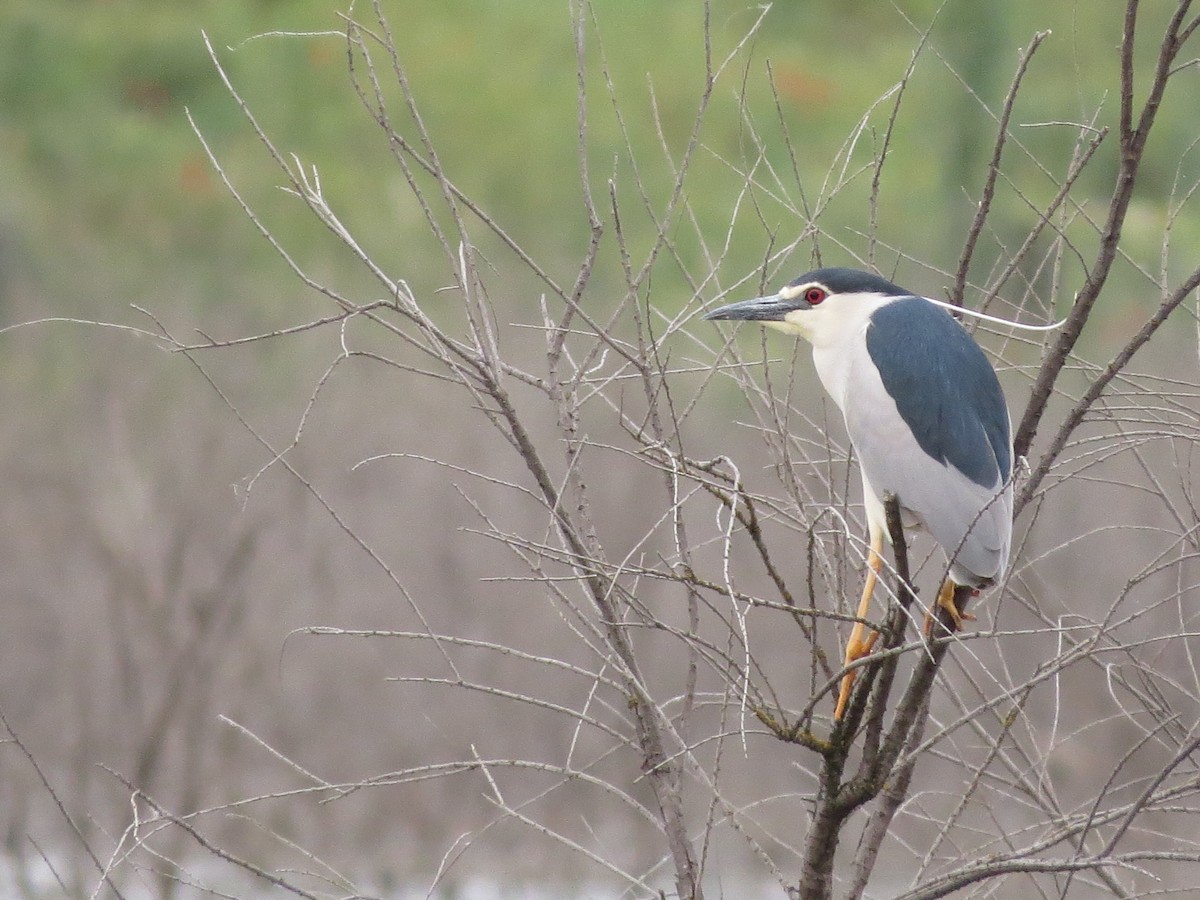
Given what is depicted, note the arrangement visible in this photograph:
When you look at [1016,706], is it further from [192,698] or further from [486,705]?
[486,705]

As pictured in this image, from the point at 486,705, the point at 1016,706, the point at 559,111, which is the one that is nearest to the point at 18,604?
the point at 486,705

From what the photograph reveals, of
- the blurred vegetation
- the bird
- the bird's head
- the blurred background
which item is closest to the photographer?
the bird

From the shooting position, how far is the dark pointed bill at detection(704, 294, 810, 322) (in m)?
2.58

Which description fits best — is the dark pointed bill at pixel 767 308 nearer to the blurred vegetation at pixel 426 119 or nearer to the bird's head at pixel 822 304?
the bird's head at pixel 822 304

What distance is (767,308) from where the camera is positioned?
263 cm

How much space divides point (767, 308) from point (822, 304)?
10 centimetres

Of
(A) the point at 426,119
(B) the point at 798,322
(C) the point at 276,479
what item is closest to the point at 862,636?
(B) the point at 798,322

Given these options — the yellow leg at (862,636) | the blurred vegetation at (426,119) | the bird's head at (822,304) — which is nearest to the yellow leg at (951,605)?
the yellow leg at (862,636)

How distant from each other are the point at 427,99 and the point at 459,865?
1131cm

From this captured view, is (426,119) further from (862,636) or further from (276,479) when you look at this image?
(862,636)

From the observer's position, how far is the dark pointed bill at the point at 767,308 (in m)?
2.58

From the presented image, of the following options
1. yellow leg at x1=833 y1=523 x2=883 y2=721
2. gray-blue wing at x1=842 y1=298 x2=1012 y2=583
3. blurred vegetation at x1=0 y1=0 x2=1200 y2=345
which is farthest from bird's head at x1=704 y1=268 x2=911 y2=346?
blurred vegetation at x1=0 y1=0 x2=1200 y2=345

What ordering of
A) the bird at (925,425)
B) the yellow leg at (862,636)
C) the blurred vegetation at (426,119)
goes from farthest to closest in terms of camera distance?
the blurred vegetation at (426,119)
the bird at (925,425)
the yellow leg at (862,636)

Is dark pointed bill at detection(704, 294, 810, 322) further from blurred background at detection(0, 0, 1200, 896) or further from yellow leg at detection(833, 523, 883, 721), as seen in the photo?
blurred background at detection(0, 0, 1200, 896)
